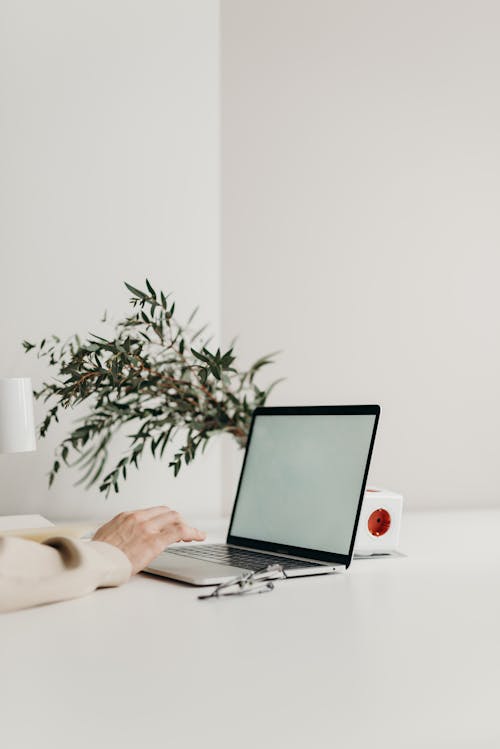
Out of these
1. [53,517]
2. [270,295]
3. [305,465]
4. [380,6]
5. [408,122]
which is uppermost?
[380,6]

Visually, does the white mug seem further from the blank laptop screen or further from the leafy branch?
the blank laptop screen

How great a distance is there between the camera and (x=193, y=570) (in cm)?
127

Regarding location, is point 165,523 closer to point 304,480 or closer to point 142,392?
point 304,480

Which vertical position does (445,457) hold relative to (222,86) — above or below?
below

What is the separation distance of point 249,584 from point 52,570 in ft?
0.82

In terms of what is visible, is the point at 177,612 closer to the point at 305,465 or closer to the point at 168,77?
the point at 305,465

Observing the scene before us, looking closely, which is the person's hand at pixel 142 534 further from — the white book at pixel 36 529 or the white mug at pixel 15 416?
the white mug at pixel 15 416

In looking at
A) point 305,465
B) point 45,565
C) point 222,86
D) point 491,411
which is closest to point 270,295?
point 222,86

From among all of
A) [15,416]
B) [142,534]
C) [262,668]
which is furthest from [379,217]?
[262,668]

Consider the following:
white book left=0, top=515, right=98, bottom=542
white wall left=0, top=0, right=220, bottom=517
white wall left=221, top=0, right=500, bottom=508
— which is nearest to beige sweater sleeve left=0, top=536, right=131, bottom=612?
white book left=0, top=515, right=98, bottom=542

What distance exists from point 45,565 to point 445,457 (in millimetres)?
1411

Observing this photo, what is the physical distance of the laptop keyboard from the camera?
131 cm

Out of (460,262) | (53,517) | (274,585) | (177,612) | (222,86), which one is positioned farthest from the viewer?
(460,262)

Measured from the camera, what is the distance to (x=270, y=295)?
2186mm
